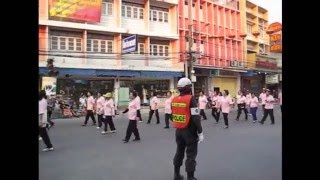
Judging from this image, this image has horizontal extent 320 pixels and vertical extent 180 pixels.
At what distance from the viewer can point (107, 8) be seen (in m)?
27.3

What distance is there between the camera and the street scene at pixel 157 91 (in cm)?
694

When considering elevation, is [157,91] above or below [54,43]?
below

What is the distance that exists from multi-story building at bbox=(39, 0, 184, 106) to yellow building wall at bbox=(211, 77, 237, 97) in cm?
676

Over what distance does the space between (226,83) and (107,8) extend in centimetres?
1599

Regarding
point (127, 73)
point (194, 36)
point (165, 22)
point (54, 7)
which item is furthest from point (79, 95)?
point (194, 36)

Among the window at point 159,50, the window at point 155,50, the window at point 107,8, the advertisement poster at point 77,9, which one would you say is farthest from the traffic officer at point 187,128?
the window at point 155,50

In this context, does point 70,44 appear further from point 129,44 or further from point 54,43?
point 129,44

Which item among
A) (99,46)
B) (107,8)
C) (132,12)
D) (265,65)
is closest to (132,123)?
(99,46)

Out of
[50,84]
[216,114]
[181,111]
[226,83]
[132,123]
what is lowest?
[216,114]

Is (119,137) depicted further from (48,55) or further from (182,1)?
(182,1)

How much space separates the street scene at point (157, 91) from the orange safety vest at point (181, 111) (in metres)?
0.02

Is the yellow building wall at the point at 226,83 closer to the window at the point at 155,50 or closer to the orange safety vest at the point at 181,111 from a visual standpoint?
the window at the point at 155,50

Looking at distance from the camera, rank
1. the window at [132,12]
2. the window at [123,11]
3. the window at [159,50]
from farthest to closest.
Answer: the window at [159,50], the window at [132,12], the window at [123,11]
